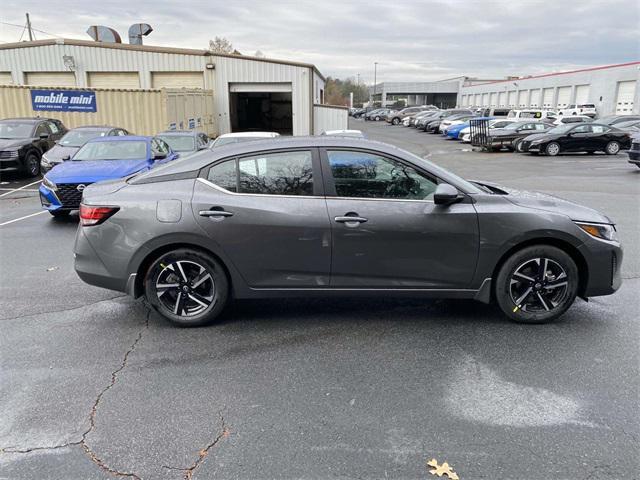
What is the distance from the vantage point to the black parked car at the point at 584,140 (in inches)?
862

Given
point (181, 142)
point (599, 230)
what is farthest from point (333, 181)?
point (181, 142)

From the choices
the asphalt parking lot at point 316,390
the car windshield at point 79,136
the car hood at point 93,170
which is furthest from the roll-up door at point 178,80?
the asphalt parking lot at point 316,390

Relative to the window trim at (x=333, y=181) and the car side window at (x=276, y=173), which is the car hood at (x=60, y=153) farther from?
the window trim at (x=333, y=181)

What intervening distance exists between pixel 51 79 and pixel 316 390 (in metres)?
28.0

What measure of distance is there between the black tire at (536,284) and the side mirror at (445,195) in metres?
0.75

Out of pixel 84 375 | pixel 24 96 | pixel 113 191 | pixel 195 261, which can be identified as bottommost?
pixel 84 375

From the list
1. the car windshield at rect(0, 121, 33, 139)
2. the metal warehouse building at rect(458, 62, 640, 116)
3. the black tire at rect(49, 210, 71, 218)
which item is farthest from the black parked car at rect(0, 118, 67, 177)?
the metal warehouse building at rect(458, 62, 640, 116)

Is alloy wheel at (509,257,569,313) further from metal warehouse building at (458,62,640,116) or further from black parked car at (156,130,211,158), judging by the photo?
metal warehouse building at (458,62,640,116)

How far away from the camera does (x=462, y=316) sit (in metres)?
4.56

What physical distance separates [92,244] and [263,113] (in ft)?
118

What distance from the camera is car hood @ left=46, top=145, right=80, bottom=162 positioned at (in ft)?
42.1

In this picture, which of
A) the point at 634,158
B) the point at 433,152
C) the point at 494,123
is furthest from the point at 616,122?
the point at 634,158

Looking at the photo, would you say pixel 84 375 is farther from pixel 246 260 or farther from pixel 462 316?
pixel 462 316

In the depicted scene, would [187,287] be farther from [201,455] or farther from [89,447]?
[201,455]
